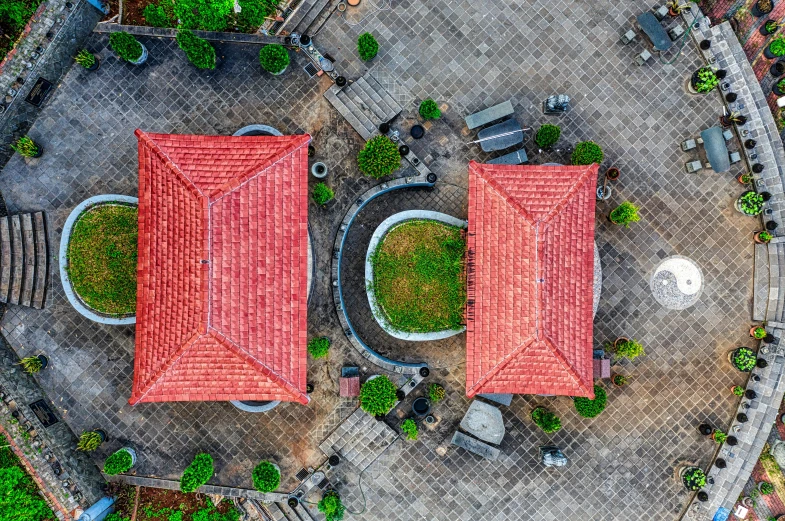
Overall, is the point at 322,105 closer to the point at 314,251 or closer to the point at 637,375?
the point at 314,251

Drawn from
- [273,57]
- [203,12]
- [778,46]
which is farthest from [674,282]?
[203,12]

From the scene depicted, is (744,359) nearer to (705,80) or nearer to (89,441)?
(705,80)

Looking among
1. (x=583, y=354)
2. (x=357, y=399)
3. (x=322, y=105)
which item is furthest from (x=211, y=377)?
(x=583, y=354)

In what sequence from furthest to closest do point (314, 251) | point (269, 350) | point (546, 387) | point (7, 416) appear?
point (314, 251), point (7, 416), point (546, 387), point (269, 350)

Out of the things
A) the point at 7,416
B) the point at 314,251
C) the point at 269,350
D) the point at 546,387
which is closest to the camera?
the point at 269,350

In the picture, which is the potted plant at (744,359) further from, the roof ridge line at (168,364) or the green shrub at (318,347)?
the roof ridge line at (168,364)

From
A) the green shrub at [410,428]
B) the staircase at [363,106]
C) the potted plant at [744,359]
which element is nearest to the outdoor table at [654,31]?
the staircase at [363,106]
